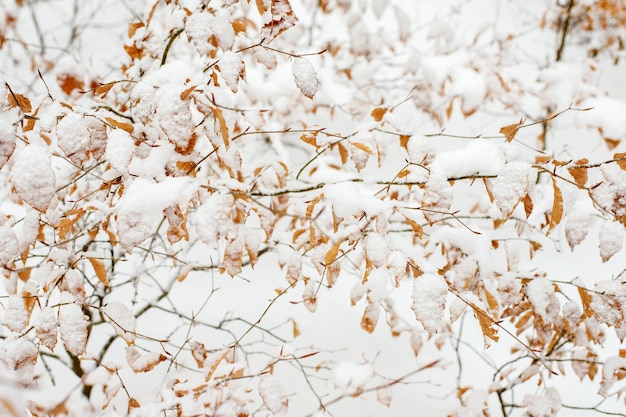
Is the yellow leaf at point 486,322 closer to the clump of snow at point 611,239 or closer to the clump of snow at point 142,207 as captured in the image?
the clump of snow at point 611,239

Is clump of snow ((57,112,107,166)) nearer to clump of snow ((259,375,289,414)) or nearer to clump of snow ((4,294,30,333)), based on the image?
clump of snow ((4,294,30,333))

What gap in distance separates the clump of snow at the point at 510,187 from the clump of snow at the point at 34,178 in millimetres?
798

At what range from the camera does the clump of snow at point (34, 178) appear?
29.7 inches

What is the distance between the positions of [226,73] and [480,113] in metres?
3.12

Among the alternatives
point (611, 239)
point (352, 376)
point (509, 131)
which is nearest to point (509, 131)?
point (509, 131)

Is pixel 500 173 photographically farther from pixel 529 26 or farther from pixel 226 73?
pixel 529 26

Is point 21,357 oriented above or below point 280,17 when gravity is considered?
below

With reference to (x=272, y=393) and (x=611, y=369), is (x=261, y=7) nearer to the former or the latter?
(x=272, y=393)

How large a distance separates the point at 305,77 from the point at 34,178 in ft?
1.70

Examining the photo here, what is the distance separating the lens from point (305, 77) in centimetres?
96

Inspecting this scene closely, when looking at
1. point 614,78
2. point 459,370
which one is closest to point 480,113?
point 614,78

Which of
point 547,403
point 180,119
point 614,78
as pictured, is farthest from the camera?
point 614,78

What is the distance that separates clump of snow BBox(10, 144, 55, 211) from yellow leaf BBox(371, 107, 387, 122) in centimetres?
A: 82

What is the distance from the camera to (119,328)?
3.52ft
